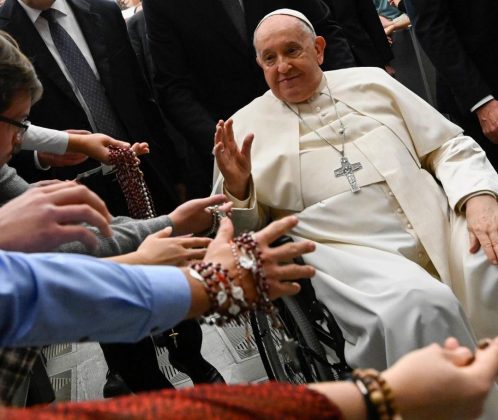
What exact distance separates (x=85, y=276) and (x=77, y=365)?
3069mm

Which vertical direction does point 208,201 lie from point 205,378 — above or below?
above

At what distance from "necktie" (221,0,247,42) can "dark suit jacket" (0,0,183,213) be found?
0.55 meters

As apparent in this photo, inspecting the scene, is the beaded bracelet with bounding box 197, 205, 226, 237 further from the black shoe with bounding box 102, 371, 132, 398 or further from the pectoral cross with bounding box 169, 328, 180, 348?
the black shoe with bounding box 102, 371, 132, 398

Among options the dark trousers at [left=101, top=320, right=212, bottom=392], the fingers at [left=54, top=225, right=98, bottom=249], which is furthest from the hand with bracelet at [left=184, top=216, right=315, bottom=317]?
the dark trousers at [left=101, top=320, right=212, bottom=392]

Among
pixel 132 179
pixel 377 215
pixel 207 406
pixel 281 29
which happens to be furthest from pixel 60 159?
pixel 207 406

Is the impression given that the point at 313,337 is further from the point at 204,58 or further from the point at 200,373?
the point at 204,58

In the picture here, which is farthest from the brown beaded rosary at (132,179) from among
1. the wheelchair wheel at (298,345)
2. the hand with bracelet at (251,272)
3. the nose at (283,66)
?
the hand with bracelet at (251,272)

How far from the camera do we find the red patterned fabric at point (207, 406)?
0.91 m

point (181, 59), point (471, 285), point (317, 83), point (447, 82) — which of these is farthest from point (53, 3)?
point (471, 285)

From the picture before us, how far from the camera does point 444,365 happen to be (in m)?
1.10

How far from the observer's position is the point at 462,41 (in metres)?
3.38

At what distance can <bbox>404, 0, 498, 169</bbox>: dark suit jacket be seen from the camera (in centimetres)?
326

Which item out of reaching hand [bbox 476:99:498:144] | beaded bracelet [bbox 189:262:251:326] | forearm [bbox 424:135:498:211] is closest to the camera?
beaded bracelet [bbox 189:262:251:326]

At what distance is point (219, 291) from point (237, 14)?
2268mm
